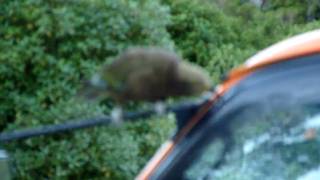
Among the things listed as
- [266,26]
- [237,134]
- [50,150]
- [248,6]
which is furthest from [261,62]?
[248,6]

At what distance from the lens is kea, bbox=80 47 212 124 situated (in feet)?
10.9

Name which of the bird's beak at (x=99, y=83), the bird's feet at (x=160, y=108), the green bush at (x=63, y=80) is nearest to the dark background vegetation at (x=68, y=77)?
the green bush at (x=63, y=80)

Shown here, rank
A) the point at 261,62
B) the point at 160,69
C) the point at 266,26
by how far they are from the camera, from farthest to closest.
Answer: the point at 266,26 < the point at 261,62 < the point at 160,69

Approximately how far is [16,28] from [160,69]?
160 inches

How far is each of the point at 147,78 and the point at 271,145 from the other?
0.52 metres

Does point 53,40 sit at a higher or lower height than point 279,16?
lower

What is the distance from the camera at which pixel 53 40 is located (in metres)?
7.27

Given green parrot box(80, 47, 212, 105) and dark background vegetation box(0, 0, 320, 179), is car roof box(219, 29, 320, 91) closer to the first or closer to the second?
green parrot box(80, 47, 212, 105)

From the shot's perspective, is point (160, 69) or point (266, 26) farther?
point (266, 26)

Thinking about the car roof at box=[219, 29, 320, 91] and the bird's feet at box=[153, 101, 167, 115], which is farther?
the car roof at box=[219, 29, 320, 91]

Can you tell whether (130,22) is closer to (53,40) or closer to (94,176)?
(53,40)

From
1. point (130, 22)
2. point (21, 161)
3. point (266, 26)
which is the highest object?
point (266, 26)

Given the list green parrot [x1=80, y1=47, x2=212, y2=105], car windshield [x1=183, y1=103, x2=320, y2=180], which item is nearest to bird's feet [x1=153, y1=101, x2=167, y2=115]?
green parrot [x1=80, y1=47, x2=212, y2=105]

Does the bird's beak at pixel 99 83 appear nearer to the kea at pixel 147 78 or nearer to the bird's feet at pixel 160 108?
the kea at pixel 147 78
